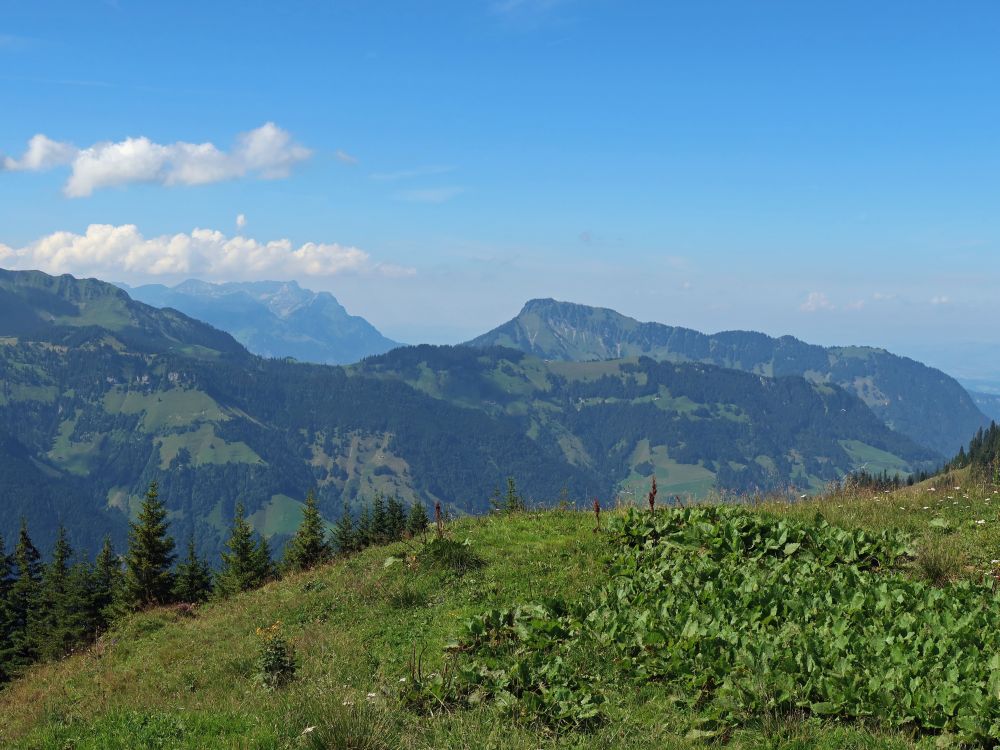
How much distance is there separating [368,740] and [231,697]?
14.7 ft

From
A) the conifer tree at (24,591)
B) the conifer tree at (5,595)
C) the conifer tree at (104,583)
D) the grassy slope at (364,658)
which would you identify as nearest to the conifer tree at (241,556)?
the conifer tree at (104,583)

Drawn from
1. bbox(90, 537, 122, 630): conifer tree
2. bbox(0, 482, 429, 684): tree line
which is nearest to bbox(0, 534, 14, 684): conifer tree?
bbox(0, 482, 429, 684): tree line

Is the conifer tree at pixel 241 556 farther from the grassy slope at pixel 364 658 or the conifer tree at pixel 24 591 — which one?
the grassy slope at pixel 364 658

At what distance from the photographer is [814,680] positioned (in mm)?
8977

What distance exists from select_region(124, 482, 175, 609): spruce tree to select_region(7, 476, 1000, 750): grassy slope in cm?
2947

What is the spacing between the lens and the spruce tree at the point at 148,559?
4891 cm

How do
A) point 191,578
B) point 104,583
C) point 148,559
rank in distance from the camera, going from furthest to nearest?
1. point 104,583
2. point 191,578
3. point 148,559

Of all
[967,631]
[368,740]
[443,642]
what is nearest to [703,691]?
[967,631]

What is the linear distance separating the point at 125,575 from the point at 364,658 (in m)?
47.2

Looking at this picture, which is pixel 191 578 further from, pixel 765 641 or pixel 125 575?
pixel 765 641

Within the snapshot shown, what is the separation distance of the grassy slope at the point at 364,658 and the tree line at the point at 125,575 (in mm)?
26112

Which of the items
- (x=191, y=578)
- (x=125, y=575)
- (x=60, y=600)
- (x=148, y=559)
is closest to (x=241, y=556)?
(x=191, y=578)

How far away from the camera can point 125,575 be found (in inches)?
2044

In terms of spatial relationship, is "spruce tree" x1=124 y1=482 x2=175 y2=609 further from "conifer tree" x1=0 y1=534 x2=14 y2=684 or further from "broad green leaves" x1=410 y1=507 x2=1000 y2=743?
"broad green leaves" x1=410 y1=507 x2=1000 y2=743
